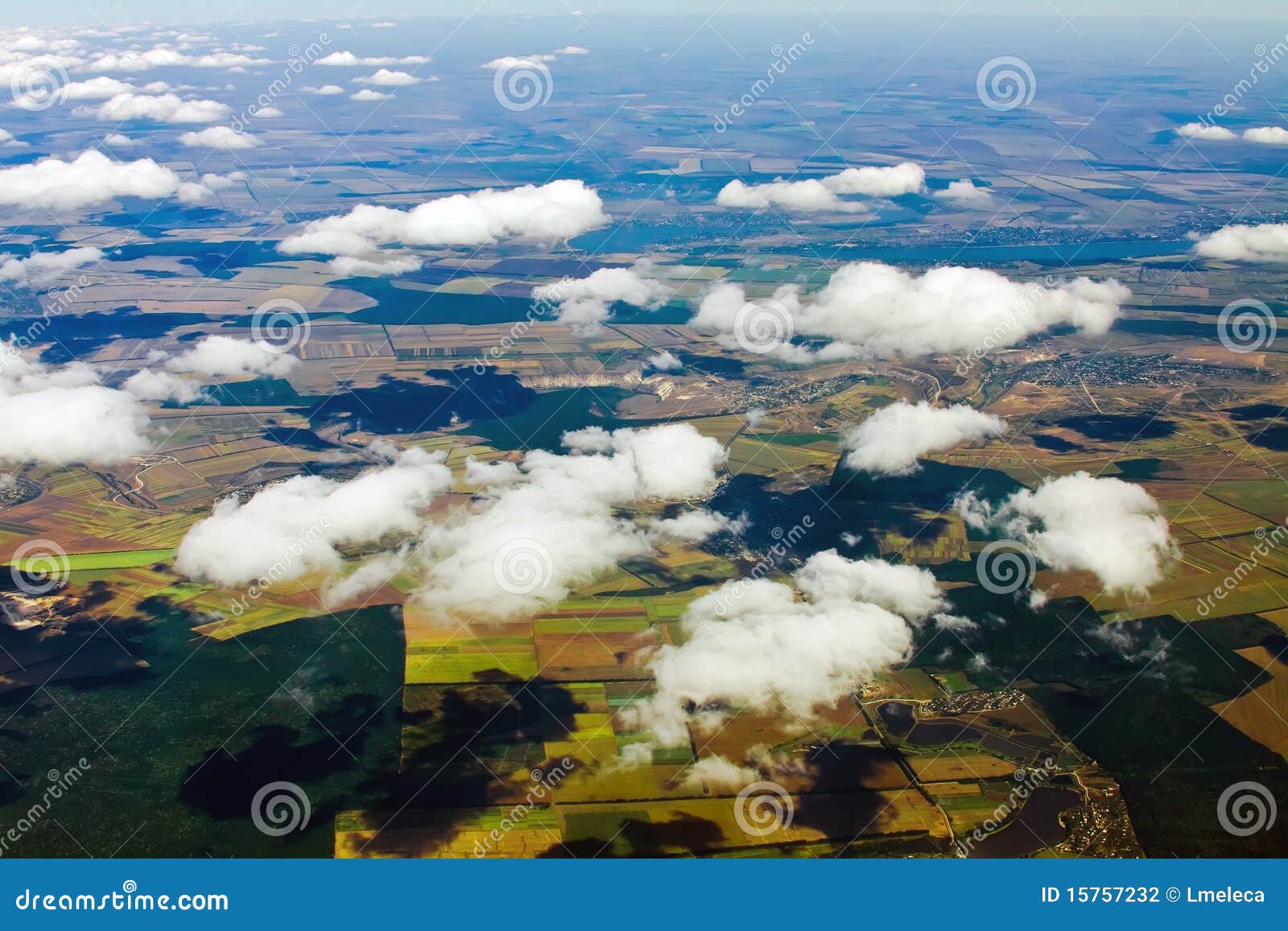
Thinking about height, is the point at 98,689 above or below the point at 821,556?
below

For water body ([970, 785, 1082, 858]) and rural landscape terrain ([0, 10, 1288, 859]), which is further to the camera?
rural landscape terrain ([0, 10, 1288, 859])

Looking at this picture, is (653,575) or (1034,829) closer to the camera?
(1034,829)

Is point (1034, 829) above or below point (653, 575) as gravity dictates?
below

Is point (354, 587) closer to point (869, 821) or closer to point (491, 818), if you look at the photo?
point (491, 818)

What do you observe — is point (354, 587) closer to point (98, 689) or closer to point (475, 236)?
point (98, 689)

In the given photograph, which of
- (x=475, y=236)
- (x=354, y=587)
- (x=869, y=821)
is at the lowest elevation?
(x=869, y=821)

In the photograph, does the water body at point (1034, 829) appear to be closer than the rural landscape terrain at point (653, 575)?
Yes

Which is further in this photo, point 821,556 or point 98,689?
point 821,556

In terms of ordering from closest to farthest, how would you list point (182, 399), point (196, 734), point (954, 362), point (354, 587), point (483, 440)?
point (196, 734)
point (354, 587)
point (483, 440)
point (182, 399)
point (954, 362)

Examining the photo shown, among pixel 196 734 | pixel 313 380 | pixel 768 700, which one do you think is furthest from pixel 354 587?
pixel 313 380

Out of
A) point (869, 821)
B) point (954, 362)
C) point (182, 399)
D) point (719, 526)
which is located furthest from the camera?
point (954, 362)
